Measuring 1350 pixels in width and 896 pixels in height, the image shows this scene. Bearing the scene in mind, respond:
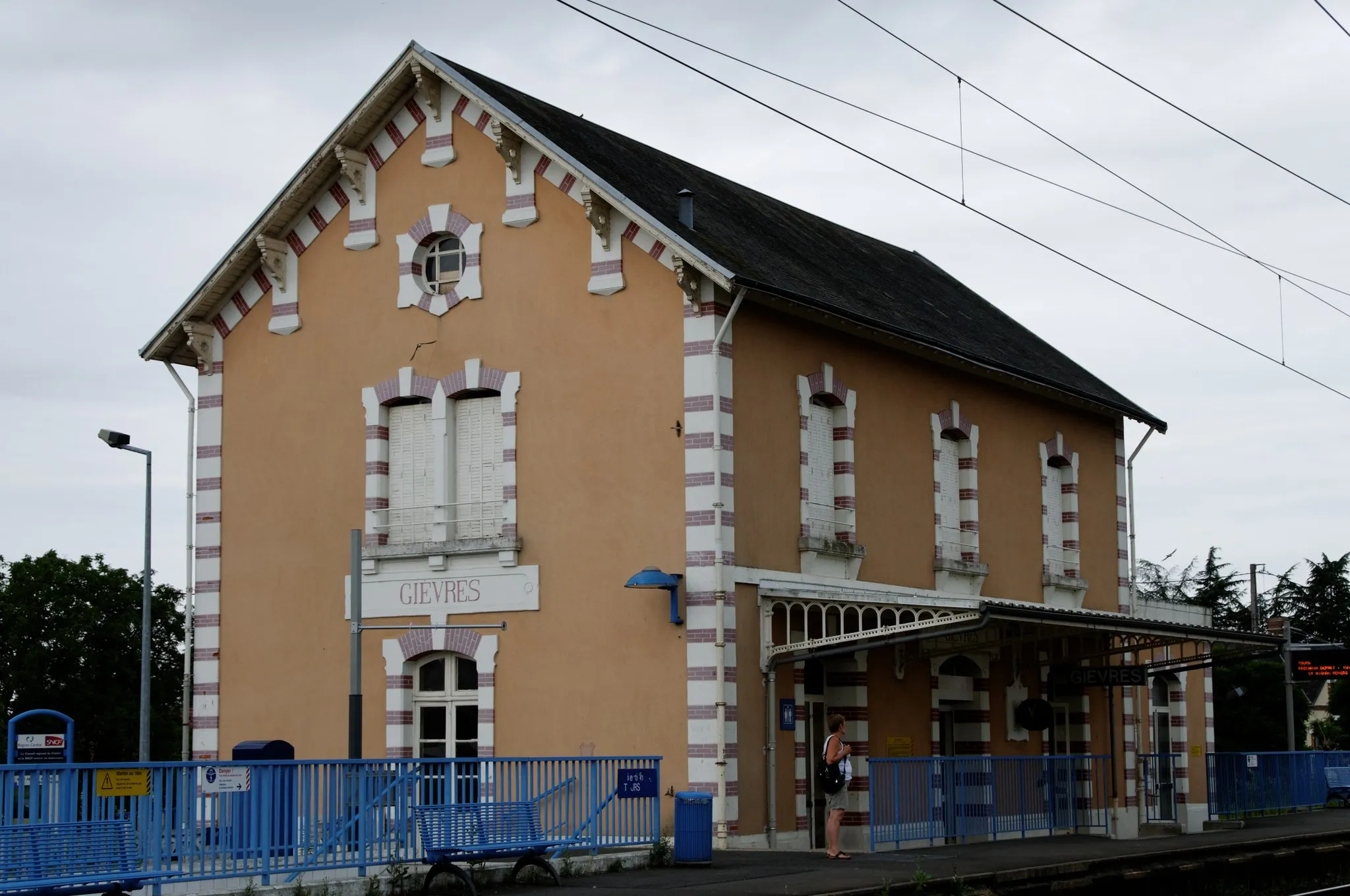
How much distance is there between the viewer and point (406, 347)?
23531 millimetres

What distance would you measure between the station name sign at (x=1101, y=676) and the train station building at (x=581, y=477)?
1.79ft

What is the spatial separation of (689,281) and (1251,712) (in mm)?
41967

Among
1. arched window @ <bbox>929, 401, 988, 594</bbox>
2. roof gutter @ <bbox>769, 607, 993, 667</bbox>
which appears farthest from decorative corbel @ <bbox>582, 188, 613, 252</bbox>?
arched window @ <bbox>929, 401, 988, 594</bbox>

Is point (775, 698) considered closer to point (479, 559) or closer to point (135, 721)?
point (479, 559)

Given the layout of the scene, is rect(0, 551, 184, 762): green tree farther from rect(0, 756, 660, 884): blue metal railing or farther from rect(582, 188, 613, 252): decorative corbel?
rect(0, 756, 660, 884): blue metal railing

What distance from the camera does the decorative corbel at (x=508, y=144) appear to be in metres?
22.5

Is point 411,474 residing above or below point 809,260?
below

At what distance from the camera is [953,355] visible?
2538 centimetres

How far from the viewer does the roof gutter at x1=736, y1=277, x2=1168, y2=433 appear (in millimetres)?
21328

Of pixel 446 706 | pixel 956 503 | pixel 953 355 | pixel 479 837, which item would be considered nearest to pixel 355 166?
pixel 446 706

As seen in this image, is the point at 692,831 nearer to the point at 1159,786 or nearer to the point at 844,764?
the point at 844,764

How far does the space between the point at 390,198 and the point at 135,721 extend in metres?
36.2

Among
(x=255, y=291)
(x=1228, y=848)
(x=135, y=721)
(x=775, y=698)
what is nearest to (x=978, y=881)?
(x=775, y=698)

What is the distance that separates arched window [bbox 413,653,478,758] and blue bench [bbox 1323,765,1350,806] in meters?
22.5
